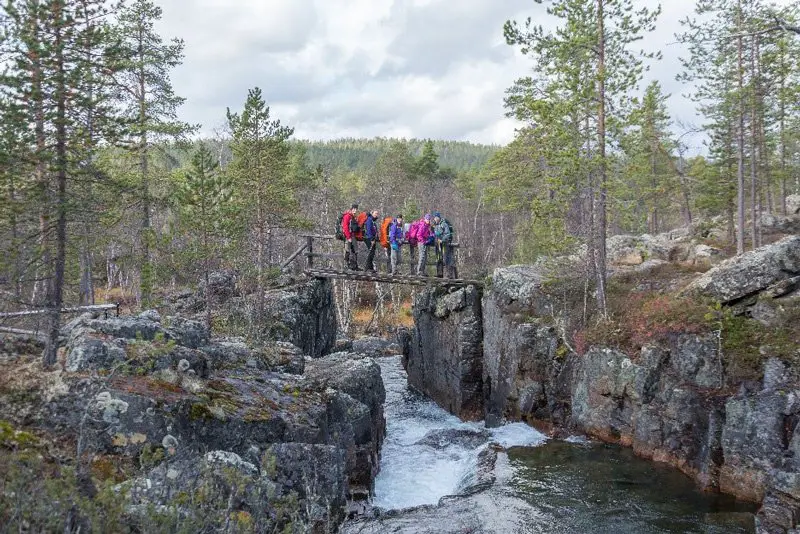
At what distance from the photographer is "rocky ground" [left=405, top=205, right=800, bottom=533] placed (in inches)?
508

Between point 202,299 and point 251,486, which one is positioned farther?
point 202,299

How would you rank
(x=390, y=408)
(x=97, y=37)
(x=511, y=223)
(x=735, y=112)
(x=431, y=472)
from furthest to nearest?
(x=511, y=223), (x=735, y=112), (x=390, y=408), (x=431, y=472), (x=97, y=37)

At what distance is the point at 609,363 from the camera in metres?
17.3

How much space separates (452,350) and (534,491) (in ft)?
33.8

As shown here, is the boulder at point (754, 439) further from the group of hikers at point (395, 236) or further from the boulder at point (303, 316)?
the boulder at point (303, 316)

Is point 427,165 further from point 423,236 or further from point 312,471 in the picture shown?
point 312,471

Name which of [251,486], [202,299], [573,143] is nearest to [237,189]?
[202,299]

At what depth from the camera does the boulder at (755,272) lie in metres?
15.5

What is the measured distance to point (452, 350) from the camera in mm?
23812

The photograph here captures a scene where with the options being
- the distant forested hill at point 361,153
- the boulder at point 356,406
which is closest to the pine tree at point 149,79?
the boulder at point 356,406

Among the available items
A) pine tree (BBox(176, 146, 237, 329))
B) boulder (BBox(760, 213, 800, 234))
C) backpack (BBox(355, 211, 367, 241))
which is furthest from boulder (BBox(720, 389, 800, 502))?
boulder (BBox(760, 213, 800, 234))

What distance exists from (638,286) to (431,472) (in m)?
10.5

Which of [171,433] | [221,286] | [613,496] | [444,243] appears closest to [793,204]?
[444,243]

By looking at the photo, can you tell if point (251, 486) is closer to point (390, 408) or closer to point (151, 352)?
point (151, 352)
